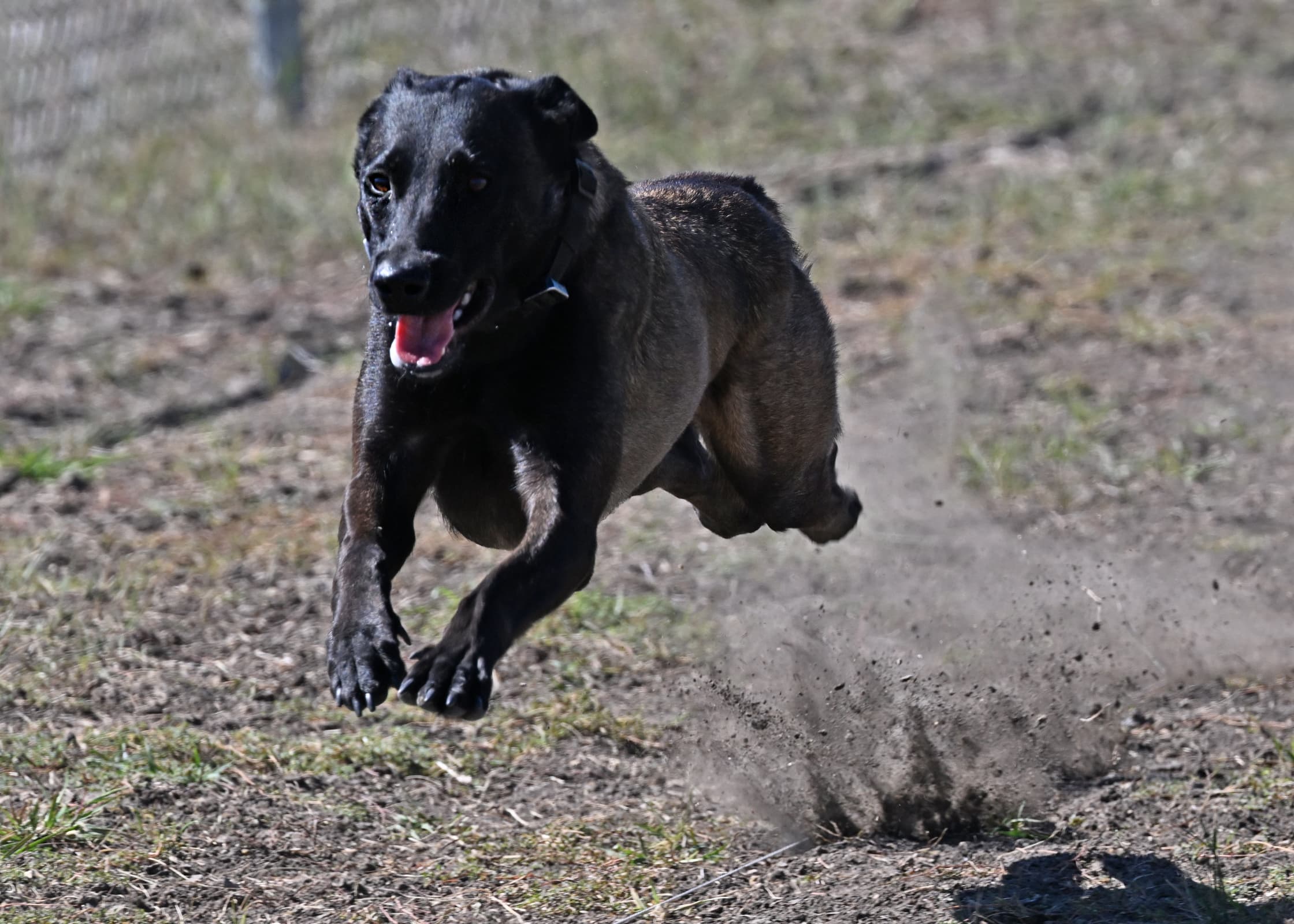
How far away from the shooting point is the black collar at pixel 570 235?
13.3ft

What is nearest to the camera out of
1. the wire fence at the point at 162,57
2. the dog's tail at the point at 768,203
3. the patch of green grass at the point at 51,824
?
the patch of green grass at the point at 51,824

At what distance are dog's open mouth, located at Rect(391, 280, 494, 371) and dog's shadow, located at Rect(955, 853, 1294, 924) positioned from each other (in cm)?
172

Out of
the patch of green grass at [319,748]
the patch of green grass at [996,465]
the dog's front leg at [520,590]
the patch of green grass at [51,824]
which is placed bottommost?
the patch of green grass at [319,748]

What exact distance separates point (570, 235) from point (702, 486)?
1.57 m

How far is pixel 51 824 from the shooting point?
4.36 metres

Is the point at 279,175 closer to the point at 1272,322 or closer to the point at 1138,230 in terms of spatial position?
the point at 1138,230

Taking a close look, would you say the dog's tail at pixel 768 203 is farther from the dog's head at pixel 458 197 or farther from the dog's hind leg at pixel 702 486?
the dog's head at pixel 458 197

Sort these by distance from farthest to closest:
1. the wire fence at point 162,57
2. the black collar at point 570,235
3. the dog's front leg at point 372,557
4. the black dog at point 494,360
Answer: the wire fence at point 162,57
the black collar at point 570,235
the black dog at point 494,360
the dog's front leg at point 372,557

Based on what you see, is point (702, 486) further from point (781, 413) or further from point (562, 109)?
point (562, 109)

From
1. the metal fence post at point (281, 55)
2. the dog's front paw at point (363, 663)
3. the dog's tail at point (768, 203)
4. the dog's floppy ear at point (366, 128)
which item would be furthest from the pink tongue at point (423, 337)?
the metal fence post at point (281, 55)

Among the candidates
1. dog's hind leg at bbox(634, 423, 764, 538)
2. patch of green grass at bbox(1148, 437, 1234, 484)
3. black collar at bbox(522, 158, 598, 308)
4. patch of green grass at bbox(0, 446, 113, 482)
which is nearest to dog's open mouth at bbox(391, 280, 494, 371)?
black collar at bbox(522, 158, 598, 308)

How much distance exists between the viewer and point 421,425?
4.09m

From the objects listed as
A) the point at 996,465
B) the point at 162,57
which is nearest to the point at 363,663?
the point at 996,465

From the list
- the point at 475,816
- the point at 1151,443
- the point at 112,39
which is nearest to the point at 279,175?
the point at 112,39
